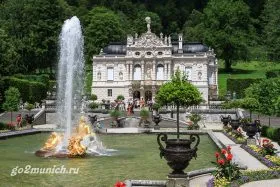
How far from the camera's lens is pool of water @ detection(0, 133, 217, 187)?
17.0 m

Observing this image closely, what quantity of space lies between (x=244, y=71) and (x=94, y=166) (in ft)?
220

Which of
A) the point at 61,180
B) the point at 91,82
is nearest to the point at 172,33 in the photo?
the point at 91,82

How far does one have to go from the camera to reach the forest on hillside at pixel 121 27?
7238 centimetres

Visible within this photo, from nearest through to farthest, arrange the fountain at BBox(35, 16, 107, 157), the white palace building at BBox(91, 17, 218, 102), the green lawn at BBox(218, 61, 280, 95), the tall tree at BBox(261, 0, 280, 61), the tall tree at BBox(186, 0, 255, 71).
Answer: the fountain at BBox(35, 16, 107, 157) → the tall tree at BBox(261, 0, 280, 61) → the white palace building at BBox(91, 17, 218, 102) → the green lawn at BBox(218, 61, 280, 95) → the tall tree at BBox(186, 0, 255, 71)

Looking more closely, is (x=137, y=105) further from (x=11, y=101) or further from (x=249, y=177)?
(x=249, y=177)

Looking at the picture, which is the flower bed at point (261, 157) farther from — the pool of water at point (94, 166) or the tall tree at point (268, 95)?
the tall tree at point (268, 95)

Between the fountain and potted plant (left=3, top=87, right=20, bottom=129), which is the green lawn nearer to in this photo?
potted plant (left=3, top=87, right=20, bottom=129)

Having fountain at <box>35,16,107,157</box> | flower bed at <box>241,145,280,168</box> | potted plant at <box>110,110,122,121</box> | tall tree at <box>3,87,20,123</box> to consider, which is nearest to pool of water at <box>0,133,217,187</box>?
fountain at <box>35,16,107,157</box>

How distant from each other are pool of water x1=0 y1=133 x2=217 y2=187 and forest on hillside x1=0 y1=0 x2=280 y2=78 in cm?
3476

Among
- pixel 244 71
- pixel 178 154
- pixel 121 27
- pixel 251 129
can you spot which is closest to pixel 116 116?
pixel 251 129

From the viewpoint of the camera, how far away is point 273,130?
3148 centimetres

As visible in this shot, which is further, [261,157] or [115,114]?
[115,114]

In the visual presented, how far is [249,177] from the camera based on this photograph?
15445 millimetres

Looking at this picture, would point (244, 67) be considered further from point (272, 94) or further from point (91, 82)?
point (272, 94)
